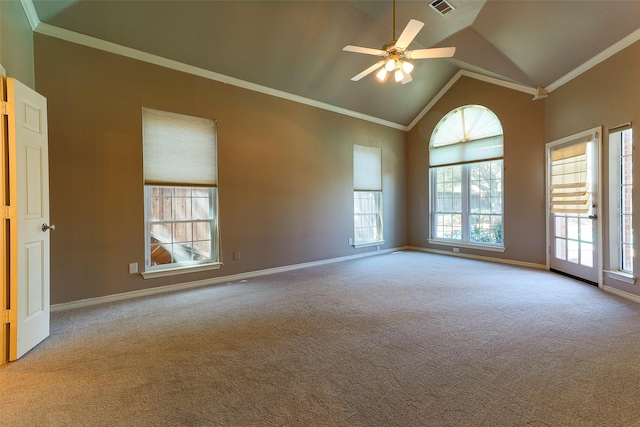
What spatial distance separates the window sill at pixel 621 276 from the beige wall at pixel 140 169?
153 inches

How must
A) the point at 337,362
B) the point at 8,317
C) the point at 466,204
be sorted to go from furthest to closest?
the point at 466,204 < the point at 8,317 < the point at 337,362

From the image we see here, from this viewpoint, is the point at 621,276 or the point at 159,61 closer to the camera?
the point at 621,276

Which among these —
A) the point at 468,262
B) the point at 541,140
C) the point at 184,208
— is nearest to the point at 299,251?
the point at 184,208

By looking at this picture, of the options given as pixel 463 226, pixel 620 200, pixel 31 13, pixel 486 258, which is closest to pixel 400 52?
pixel 620 200

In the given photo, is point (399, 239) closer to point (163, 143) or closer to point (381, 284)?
point (381, 284)

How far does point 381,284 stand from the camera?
4.39m

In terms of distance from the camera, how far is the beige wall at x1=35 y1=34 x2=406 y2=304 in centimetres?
343

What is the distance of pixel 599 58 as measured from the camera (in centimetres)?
394

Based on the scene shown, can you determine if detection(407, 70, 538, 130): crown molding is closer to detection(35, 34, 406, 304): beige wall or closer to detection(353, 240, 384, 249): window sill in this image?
detection(35, 34, 406, 304): beige wall

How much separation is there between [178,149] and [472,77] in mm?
5664

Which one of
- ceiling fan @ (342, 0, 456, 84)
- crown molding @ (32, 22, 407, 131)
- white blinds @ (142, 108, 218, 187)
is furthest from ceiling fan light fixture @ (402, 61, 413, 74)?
white blinds @ (142, 108, 218, 187)

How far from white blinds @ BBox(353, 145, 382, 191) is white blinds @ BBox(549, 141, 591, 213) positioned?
3.11 metres

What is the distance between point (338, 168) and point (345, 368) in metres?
4.41

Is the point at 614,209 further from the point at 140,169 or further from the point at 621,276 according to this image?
the point at 140,169
